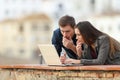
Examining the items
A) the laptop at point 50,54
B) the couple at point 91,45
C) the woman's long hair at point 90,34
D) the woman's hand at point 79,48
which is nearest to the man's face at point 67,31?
the couple at point 91,45

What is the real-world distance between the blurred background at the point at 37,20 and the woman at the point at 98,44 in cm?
8366

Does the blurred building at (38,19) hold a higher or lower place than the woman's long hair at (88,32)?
lower

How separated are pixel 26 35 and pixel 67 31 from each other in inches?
3571

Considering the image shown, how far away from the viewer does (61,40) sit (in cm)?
1098

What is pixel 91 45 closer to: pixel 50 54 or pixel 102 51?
pixel 102 51

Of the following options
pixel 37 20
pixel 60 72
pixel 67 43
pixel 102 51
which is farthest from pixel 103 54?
pixel 37 20

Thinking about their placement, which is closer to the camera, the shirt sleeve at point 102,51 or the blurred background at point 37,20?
the shirt sleeve at point 102,51

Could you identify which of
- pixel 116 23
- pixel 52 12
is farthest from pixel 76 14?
pixel 116 23

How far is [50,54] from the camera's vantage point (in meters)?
9.75

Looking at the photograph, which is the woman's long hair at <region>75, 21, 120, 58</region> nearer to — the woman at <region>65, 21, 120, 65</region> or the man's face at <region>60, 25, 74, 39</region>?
the woman at <region>65, 21, 120, 65</region>

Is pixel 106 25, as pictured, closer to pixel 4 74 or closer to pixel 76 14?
pixel 76 14

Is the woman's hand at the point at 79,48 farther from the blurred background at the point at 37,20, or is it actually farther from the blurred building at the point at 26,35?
the blurred building at the point at 26,35

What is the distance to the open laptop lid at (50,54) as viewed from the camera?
380 inches

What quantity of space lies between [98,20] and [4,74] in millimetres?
83833
